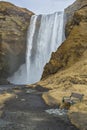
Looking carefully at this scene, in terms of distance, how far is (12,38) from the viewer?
3273 inches

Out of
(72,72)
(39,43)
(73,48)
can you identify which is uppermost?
(73,48)

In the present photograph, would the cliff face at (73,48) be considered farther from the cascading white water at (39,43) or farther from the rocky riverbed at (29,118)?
the rocky riverbed at (29,118)

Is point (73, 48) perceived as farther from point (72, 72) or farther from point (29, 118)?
point (29, 118)

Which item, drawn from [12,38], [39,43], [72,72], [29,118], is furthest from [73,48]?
[29,118]

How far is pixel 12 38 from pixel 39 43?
712 centimetres

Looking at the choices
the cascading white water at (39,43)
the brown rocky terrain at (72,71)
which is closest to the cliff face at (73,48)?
the brown rocky terrain at (72,71)

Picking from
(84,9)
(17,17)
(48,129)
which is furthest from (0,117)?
(17,17)

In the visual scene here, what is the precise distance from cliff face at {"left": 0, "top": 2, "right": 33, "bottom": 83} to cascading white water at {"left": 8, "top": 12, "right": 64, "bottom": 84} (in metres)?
1.65

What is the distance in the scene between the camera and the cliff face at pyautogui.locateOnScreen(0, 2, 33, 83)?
267 feet

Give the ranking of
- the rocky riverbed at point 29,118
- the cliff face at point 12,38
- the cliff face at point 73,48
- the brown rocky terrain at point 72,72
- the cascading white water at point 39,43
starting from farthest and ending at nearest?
1. the cliff face at point 12,38
2. the cascading white water at point 39,43
3. the cliff face at point 73,48
4. the brown rocky terrain at point 72,72
5. the rocky riverbed at point 29,118

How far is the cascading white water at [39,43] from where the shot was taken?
80.0 metres

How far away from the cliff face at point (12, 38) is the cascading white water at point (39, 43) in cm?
Answer: 165

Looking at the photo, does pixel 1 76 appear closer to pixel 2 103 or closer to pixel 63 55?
pixel 63 55

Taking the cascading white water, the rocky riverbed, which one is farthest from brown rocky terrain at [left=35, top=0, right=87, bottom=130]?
the cascading white water
